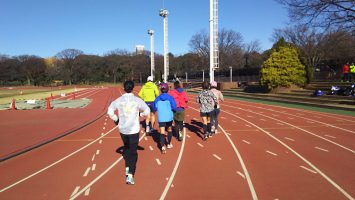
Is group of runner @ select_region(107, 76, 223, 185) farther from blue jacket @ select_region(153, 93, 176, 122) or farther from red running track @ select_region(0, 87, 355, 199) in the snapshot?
red running track @ select_region(0, 87, 355, 199)

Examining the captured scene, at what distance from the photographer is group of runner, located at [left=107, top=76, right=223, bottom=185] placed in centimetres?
668

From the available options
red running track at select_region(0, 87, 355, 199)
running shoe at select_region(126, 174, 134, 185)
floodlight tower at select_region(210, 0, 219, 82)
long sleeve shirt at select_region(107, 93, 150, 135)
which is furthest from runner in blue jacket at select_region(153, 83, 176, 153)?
floodlight tower at select_region(210, 0, 219, 82)

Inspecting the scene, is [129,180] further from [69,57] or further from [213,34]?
[69,57]

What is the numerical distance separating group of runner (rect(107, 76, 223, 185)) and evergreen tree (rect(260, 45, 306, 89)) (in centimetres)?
2161

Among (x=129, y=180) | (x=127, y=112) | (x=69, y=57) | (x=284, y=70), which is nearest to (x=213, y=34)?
(x=284, y=70)

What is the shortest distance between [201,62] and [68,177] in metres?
88.8

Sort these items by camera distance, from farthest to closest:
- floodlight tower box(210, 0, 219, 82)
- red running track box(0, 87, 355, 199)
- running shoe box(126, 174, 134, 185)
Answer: floodlight tower box(210, 0, 219, 82), running shoe box(126, 174, 134, 185), red running track box(0, 87, 355, 199)

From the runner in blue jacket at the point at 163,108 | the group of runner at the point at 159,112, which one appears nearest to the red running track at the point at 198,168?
the group of runner at the point at 159,112

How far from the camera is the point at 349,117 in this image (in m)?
17.6

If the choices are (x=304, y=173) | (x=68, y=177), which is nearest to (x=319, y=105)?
(x=304, y=173)

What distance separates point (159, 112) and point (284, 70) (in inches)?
1010

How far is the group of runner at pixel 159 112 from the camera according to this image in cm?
668

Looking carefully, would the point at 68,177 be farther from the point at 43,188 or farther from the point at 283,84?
the point at 283,84

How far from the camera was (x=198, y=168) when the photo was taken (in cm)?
779
